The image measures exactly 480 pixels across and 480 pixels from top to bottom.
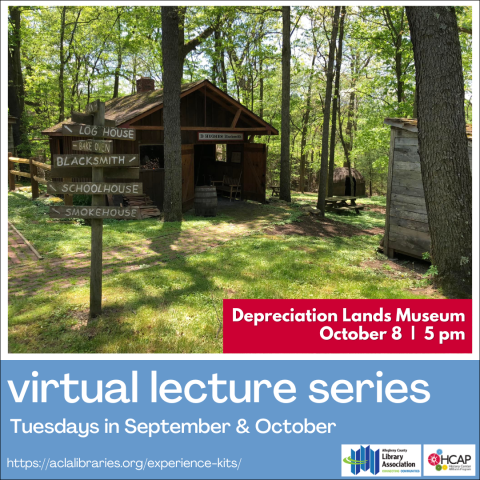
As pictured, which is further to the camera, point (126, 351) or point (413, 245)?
point (413, 245)

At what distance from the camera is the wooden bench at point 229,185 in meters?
19.8

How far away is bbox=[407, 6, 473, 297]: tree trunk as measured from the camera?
655cm

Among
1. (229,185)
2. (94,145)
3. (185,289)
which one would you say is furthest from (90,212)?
(229,185)

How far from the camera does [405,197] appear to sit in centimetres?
961

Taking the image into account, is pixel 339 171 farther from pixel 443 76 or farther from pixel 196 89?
pixel 443 76

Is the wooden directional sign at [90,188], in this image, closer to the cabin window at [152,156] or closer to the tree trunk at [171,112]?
the tree trunk at [171,112]

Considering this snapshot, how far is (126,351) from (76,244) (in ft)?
18.8

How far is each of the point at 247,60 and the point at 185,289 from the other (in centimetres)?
2655

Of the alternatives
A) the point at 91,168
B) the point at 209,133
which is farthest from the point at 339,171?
the point at 91,168

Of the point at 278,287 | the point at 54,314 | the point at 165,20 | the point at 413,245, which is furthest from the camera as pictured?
the point at 165,20

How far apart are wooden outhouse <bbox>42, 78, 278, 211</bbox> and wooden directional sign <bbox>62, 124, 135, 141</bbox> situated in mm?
8661

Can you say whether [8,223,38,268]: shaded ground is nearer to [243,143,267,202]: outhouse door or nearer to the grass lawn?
the grass lawn

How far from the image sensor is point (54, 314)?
20.5 feet

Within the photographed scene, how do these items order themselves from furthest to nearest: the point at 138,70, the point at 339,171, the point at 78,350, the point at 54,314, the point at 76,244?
the point at 138,70 < the point at 339,171 < the point at 76,244 < the point at 54,314 < the point at 78,350
